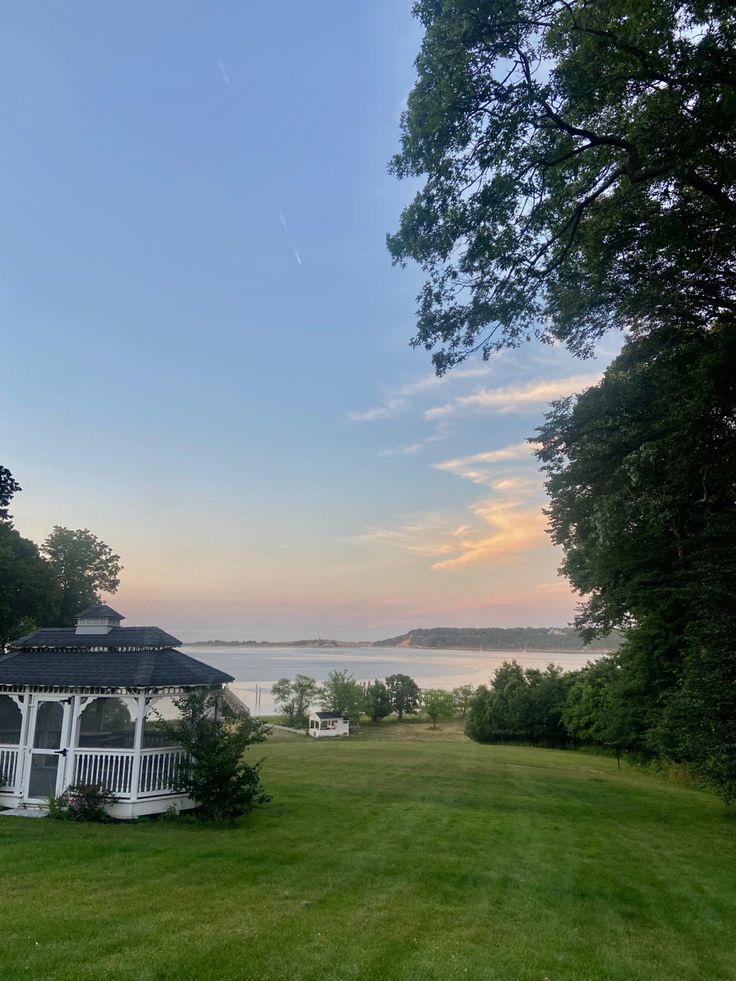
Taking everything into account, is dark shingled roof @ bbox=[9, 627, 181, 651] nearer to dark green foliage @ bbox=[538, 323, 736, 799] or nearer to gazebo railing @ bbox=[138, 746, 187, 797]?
gazebo railing @ bbox=[138, 746, 187, 797]

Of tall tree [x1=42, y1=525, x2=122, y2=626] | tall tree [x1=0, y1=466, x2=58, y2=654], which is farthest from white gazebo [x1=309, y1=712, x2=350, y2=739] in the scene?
tall tree [x1=0, y1=466, x2=58, y2=654]

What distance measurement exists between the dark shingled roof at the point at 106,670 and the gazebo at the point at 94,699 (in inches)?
0.8

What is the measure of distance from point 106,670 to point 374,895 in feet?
24.4

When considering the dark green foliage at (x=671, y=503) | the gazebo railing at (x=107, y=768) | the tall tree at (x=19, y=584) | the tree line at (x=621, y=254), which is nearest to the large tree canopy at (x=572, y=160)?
the tree line at (x=621, y=254)

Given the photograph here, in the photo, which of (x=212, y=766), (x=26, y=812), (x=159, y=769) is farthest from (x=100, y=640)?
(x=212, y=766)

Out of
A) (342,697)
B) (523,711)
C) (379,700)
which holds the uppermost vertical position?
(523,711)

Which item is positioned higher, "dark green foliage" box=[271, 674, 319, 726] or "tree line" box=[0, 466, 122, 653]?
"tree line" box=[0, 466, 122, 653]

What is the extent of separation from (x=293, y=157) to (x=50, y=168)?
759 centimetres

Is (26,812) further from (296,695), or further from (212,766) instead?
(296,695)

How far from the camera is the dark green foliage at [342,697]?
1875 inches

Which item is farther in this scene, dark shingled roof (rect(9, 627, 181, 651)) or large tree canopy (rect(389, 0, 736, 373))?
dark shingled roof (rect(9, 627, 181, 651))

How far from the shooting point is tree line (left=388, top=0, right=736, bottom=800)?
7816 millimetres

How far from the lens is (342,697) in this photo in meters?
47.8

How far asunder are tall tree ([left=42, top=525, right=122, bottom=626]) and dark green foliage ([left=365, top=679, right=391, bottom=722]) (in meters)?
27.8
